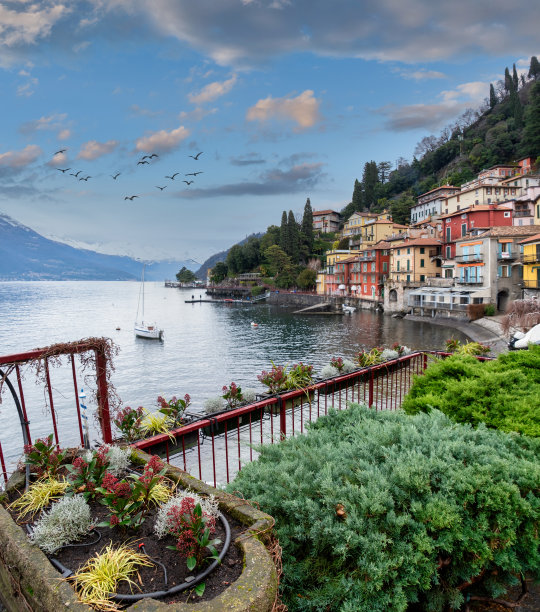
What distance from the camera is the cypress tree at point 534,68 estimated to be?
99000 millimetres

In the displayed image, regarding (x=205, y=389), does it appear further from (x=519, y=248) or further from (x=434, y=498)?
(x=519, y=248)

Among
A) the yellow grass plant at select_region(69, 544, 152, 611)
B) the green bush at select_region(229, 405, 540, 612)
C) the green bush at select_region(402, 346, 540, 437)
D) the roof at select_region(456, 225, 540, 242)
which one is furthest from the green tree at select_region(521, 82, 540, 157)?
the yellow grass plant at select_region(69, 544, 152, 611)

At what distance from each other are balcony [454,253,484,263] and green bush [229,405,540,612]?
1862 inches

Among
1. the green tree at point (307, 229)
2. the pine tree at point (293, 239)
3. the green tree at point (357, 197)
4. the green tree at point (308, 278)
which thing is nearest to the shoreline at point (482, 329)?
the green tree at point (308, 278)

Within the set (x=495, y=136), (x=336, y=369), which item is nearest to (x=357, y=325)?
(x=336, y=369)

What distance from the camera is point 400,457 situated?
271cm

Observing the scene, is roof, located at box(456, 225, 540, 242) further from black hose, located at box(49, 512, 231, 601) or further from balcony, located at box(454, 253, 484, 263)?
black hose, located at box(49, 512, 231, 601)

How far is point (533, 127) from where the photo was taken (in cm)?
6994

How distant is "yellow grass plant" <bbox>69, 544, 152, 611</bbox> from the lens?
1.76m

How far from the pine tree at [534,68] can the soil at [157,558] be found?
13292 centimetres

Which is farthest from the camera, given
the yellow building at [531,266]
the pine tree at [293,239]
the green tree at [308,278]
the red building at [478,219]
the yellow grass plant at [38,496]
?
the pine tree at [293,239]

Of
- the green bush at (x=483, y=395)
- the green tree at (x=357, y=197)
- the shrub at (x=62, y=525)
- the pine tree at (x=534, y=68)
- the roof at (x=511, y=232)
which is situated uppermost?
the pine tree at (x=534, y=68)

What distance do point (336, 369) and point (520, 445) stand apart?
4283 mm

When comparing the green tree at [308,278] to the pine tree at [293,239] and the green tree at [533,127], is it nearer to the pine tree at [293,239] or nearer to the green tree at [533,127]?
the pine tree at [293,239]
